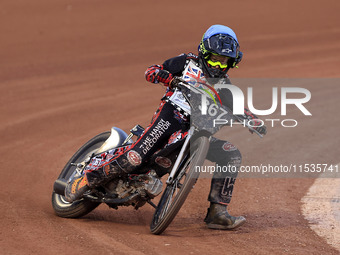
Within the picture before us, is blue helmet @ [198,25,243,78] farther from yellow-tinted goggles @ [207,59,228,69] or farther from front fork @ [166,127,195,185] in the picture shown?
front fork @ [166,127,195,185]

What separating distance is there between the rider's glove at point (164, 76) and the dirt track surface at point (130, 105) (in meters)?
1.57

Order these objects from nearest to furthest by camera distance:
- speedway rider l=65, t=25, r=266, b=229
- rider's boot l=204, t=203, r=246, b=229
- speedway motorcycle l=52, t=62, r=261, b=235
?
speedway motorcycle l=52, t=62, r=261, b=235, speedway rider l=65, t=25, r=266, b=229, rider's boot l=204, t=203, r=246, b=229

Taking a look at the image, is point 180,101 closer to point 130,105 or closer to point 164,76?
point 164,76

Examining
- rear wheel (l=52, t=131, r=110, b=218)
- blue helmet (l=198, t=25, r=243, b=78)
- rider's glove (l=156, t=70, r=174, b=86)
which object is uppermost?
blue helmet (l=198, t=25, r=243, b=78)

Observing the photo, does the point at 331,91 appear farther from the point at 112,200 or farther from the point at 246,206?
the point at 112,200

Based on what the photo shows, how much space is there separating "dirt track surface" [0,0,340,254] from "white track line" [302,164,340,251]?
0.12 metres

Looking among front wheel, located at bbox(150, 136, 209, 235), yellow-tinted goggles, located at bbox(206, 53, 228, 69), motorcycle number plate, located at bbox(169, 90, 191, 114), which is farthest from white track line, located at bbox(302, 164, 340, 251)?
yellow-tinted goggles, located at bbox(206, 53, 228, 69)

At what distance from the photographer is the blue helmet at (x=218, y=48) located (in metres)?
7.20

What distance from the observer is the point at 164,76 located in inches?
283

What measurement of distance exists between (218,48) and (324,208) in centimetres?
279

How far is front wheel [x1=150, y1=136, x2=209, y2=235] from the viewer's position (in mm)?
6824

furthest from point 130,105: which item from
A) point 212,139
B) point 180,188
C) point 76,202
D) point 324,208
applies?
point 180,188

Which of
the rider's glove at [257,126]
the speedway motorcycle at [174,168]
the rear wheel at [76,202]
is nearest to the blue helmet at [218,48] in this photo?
the speedway motorcycle at [174,168]

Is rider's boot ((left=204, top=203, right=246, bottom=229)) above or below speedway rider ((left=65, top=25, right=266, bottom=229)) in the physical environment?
below
